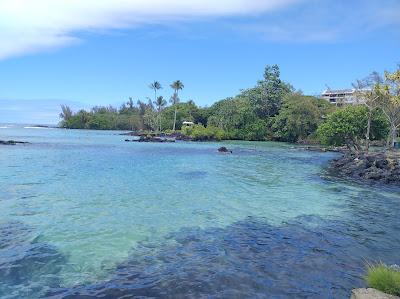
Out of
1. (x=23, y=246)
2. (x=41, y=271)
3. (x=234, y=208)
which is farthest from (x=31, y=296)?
(x=234, y=208)

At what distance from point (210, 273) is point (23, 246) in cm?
561

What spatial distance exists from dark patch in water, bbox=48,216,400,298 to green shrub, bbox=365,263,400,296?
1004 millimetres

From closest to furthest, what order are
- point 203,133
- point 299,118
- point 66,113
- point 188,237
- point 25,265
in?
point 25,265 → point 188,237 → point 203,133 → point 299,118 → point 66,113

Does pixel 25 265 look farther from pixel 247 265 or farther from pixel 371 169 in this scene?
pixel 371 169

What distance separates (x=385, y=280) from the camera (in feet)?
24.7

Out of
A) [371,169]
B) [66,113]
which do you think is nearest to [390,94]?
[371,169]

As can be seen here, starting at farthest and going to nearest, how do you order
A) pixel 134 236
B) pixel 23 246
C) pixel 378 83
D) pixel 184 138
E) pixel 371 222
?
pixel 184 138, pixel 378 83, pixel 371 222, pixel 134 236, pixel 23 246

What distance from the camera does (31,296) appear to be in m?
8.16

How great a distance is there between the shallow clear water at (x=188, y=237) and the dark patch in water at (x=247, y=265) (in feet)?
0.10

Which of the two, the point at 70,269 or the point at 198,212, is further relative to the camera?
the point at 198,212

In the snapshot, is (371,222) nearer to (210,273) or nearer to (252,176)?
(210,273)

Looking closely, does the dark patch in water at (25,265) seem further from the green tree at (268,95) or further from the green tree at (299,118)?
the green tree at (268,95)

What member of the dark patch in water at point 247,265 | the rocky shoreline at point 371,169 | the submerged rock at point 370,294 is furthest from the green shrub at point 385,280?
the rocky shoreline at point 371,169

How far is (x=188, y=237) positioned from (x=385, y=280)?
6.57 metres
